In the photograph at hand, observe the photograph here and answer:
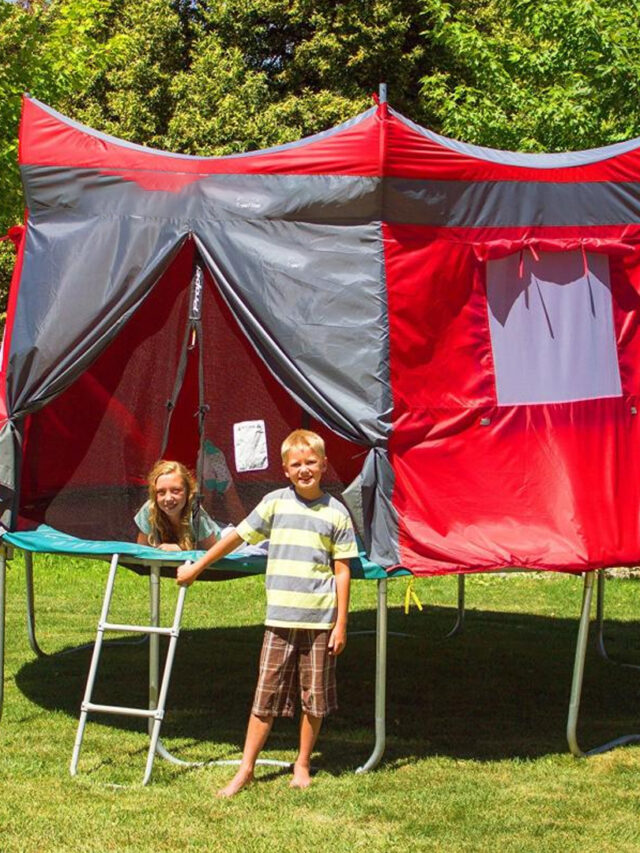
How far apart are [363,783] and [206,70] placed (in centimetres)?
1769

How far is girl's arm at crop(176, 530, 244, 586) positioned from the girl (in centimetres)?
60

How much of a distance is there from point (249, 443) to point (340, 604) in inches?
68.1

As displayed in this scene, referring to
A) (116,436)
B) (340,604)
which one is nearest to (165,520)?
(116,436)

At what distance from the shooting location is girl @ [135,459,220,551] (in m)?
6.81

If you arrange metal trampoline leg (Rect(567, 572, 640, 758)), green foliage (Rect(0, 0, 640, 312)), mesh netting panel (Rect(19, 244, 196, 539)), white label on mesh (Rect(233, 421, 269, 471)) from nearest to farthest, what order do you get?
metal trampoline leg (Rect(567, 572, 640, 758)), mesh netting panel (Rect(19, 244, 196, 539)), white label on mesh (Rect(233, 421, 269, 471)), green foliage (Rect(0, 0, 640, 312))

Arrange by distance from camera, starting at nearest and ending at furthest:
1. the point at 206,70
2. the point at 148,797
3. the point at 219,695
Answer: the point at 148,797 → the point at 219,695 → the point at 206,70

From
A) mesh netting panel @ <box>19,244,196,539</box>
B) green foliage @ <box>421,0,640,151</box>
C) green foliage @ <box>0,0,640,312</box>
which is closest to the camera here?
mesh netting panel @ <box>19,244,196,539</box>

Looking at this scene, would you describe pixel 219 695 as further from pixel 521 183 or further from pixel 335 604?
pixel 521 183

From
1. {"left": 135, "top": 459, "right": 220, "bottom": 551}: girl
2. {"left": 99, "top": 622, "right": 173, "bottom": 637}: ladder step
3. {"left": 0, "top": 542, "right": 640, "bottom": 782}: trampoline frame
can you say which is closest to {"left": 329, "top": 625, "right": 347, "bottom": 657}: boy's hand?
{"left": 0, "top": 542, "right": 640, "bottom": 782}: trampoline frame

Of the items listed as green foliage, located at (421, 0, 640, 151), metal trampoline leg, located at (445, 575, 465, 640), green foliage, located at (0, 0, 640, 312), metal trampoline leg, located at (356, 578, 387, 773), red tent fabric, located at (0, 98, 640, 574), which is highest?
green foliage, located at (0, 0, 640, 312)

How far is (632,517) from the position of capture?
6.70 m

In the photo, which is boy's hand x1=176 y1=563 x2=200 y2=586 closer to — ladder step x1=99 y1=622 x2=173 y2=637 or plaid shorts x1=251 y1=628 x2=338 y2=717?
ladder step x1=99 y1=622 x2=173 y2=637

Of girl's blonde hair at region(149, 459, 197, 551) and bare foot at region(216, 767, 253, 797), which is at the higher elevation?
girl's blonde hair at region(149, 459, 197, 551)

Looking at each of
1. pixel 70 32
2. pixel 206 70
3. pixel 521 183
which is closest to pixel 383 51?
pixel 206 70
